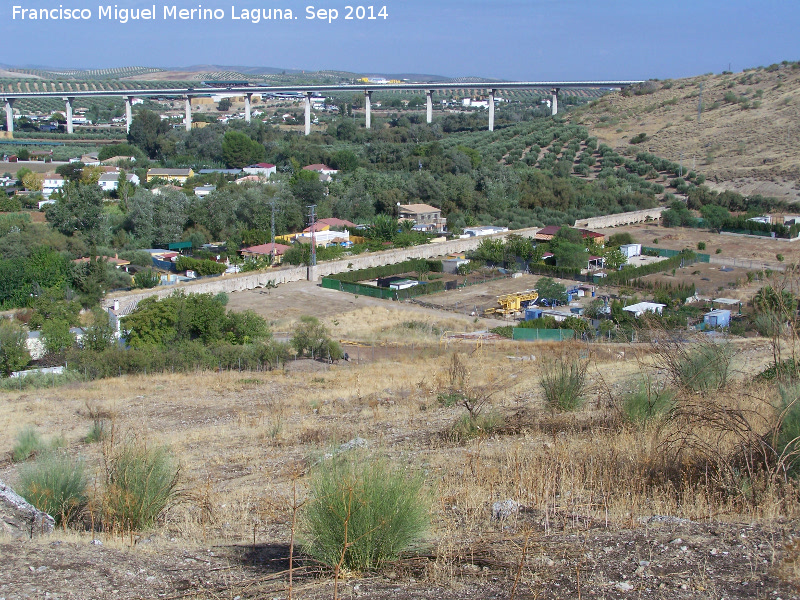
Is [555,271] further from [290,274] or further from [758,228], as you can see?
[758,228]

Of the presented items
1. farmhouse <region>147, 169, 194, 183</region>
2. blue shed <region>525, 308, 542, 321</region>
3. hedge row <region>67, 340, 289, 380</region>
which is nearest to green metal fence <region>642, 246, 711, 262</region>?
blue shed <region>525, 308, 542, 321</region>

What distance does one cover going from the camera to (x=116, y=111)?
10850 cm

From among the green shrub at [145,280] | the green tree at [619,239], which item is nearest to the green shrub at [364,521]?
the green shrub at [145,280]

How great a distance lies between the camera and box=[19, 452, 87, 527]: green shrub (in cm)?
498

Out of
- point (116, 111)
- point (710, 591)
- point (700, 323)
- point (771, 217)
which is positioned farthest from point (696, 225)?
point (116, 111)

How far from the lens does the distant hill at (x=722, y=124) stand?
47575 millimetres

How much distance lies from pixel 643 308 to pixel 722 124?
1639 inches

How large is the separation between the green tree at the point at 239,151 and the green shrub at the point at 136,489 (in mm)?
52836

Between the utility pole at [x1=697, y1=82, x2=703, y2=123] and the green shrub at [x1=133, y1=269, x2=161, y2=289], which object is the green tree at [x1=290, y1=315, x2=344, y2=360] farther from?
the utility pole at [x1=697, y1=82, x2=703, y2=123]

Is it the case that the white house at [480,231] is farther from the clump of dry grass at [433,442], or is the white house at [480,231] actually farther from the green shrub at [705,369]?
the green shrub at [705,369]

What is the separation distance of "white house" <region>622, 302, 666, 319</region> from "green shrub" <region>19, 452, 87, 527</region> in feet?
55.0

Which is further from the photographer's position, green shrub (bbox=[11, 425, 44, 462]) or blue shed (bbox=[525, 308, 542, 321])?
blue shed (bbox=[525, 308, 542, 321])

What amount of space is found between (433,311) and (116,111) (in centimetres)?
9851

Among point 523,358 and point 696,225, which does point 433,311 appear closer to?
point 523,358
